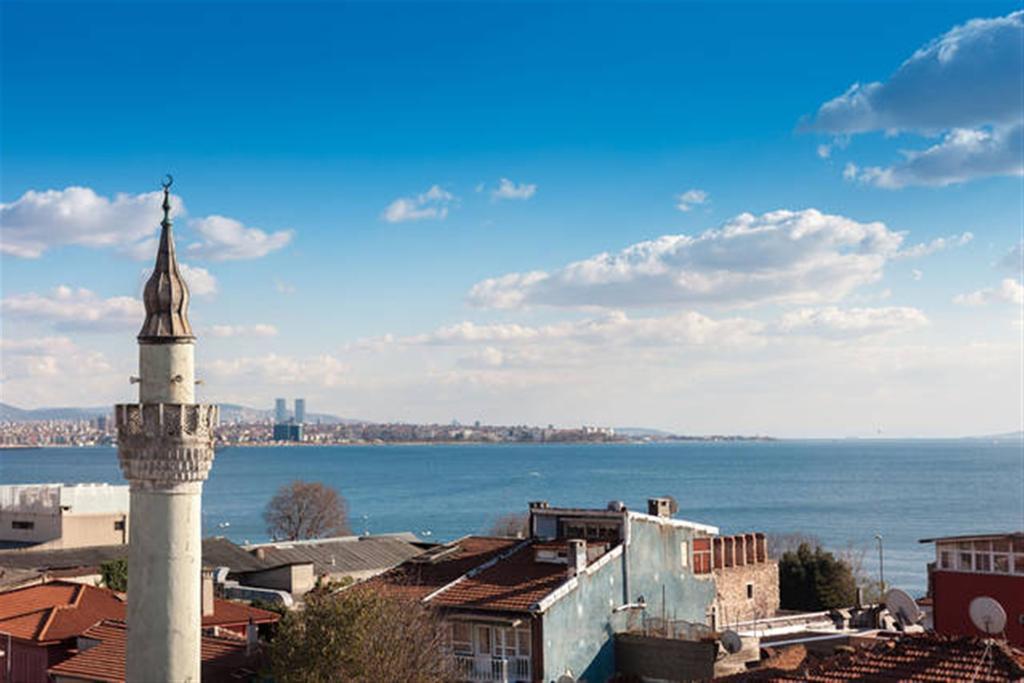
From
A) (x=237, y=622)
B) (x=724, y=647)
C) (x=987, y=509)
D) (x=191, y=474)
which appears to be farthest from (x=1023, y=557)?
(x=987, y=509)

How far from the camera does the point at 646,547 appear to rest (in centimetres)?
3825

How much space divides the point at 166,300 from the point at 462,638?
1730 centimetres

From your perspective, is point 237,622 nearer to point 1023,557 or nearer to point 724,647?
point 724,647

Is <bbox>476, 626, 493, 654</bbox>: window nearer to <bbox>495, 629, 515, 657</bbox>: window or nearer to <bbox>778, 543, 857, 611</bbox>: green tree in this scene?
<bbox>495, 629, 515, 657</bbox>: window

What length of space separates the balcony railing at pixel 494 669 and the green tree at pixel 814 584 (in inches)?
1334

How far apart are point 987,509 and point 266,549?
130m

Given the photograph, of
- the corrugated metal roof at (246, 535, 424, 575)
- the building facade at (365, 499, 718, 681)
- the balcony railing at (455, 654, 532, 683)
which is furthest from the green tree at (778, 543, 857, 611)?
the balcony railing at (455, 654, 532, 683)

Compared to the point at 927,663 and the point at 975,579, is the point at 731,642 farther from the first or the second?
the point at 927,663

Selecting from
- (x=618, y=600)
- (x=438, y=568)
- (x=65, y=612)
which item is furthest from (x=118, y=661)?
(x=618, y=600)

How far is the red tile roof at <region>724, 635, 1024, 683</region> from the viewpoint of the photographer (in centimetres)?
2019

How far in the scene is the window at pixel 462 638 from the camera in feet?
114

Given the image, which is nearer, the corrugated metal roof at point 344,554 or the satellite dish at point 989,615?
the satellite dish at point 989,615

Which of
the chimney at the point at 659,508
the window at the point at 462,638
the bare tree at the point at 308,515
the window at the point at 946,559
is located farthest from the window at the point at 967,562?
the bare tree at the point at 308,515

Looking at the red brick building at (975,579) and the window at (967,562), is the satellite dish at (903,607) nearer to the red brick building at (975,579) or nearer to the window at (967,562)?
the red brick building at (975,579)
